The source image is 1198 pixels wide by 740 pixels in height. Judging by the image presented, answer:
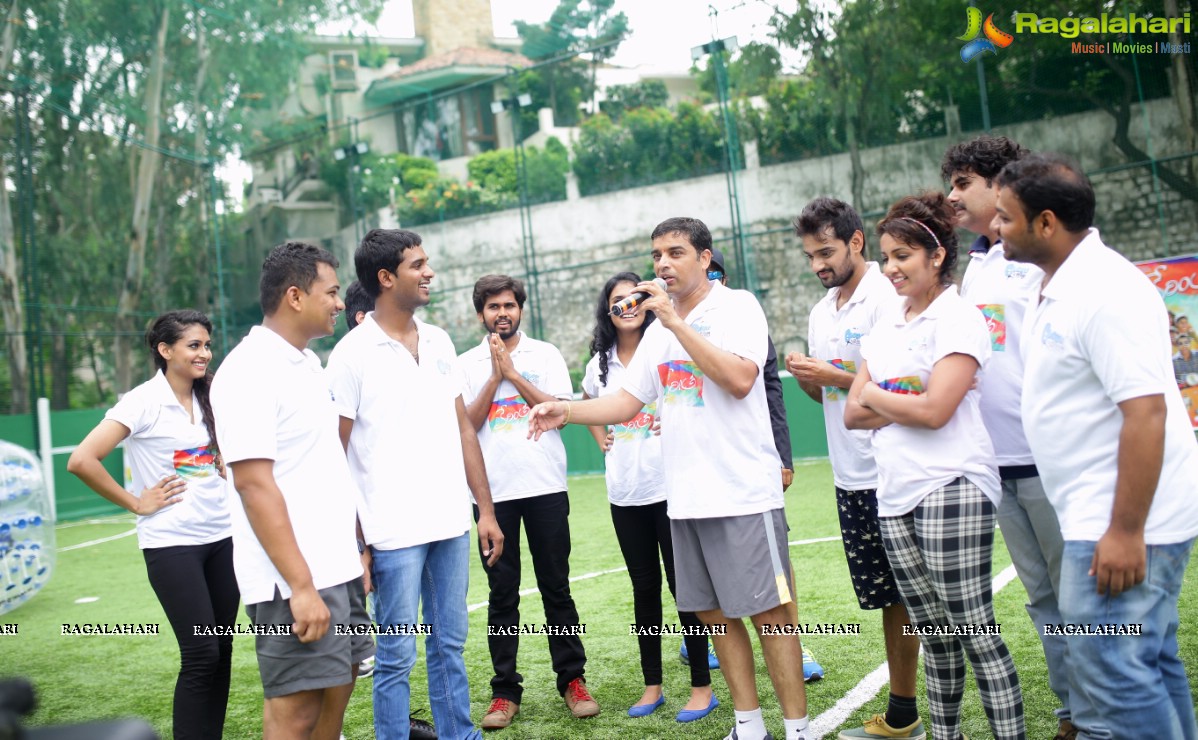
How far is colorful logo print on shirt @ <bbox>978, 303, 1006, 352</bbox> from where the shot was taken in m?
3.53

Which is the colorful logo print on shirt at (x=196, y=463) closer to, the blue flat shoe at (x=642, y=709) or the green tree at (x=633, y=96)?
the blue flat shoe at (x=642, y=709)

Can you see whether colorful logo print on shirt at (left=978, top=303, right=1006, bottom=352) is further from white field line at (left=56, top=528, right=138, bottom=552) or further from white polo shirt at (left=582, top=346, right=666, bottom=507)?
white field line at (left=56, top=528, right=138, bottom=552)

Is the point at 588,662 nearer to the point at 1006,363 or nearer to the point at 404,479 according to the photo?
the point at 404,479

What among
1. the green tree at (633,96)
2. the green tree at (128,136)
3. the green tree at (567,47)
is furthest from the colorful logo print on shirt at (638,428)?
the green tree at (633,96)

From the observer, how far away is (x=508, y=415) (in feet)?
16.2

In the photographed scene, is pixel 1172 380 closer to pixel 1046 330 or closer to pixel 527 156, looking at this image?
pixel 1046 330

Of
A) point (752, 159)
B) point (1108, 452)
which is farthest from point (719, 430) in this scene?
point (752, 159)

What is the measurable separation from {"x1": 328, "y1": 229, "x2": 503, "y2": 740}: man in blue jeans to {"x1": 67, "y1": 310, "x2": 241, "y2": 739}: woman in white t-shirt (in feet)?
2.67

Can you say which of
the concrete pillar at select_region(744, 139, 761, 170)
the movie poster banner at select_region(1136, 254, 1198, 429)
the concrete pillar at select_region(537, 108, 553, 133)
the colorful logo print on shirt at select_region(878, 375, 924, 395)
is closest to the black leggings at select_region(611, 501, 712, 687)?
the colorful logo print on shirt at select_region(878, 375, 924, 395)

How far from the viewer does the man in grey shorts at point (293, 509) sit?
299cm

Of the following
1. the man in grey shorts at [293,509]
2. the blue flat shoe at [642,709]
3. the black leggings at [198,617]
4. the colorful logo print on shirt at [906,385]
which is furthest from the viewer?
the blue flat shoe at [642,709]

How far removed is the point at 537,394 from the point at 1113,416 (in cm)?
279

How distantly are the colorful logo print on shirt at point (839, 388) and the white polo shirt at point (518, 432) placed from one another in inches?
51.8

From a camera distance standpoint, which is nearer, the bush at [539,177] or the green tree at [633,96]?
the bush at [539,177]
